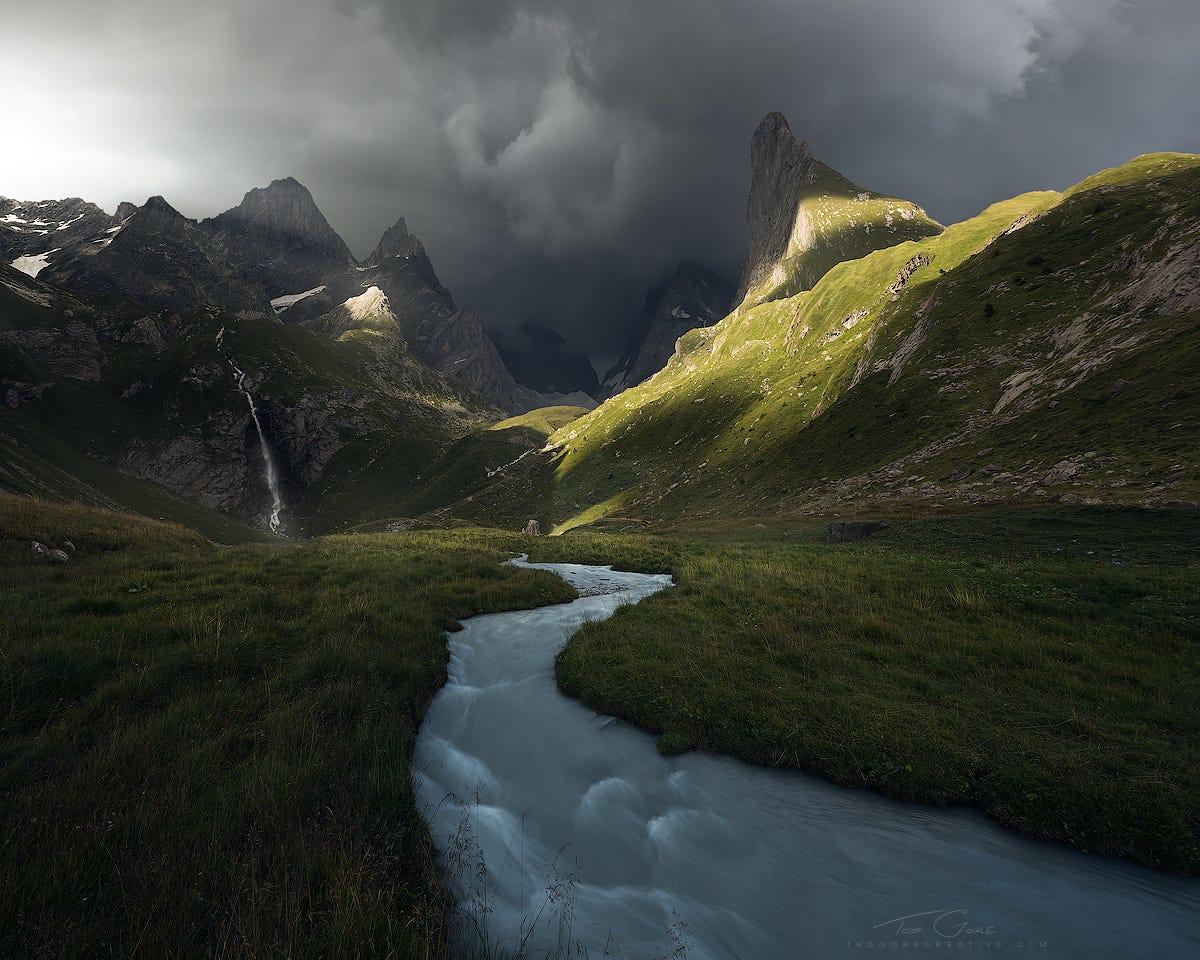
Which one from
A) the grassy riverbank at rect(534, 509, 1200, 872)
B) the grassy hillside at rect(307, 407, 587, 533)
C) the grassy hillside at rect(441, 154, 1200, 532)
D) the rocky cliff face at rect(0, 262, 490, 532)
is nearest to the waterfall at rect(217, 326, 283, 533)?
the rocky cliff face at rect(0, 262, 490, 532)

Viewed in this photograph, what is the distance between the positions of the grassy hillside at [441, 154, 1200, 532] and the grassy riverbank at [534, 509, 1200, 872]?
534 inches

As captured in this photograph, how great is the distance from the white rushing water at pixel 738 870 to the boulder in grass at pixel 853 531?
79.7 feet

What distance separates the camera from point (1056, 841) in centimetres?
599

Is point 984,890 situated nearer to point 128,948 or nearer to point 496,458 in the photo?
point 128,948

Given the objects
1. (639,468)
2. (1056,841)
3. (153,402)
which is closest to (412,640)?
(1056,841)

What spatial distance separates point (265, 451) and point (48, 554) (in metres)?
199

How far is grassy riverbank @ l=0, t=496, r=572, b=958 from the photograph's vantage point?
3.56 m

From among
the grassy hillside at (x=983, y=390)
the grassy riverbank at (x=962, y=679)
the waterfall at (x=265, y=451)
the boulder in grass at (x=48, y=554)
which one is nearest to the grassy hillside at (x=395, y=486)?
the waterfall at (x=265, y=451)

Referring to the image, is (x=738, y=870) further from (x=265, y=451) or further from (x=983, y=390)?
(x=265, y=451)

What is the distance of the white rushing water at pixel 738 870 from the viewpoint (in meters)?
4.84

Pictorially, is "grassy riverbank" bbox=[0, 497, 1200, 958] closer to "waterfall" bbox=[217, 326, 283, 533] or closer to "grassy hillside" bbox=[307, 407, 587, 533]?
"grassy hillside" bbox=[307, 407, 587, 533]
